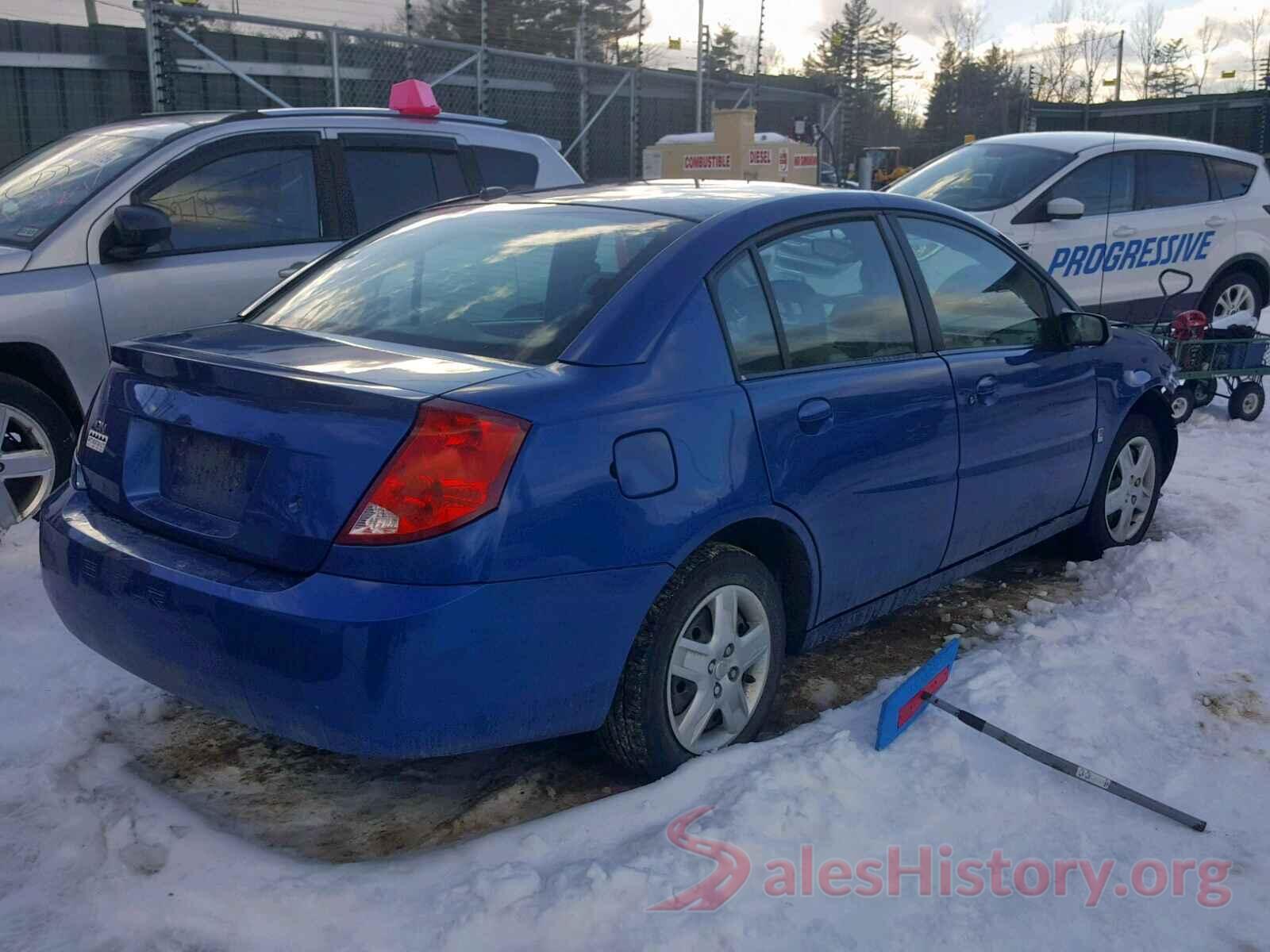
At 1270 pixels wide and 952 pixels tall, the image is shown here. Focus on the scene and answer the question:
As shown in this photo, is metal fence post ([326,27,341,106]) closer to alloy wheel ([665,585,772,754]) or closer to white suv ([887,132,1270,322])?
white suv ([887,132,1270,322])

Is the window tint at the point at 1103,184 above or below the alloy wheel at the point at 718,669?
above

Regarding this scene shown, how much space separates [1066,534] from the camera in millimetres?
5285

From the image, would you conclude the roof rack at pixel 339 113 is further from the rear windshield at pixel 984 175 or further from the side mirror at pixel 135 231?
the rear windshield at pixel 984 175

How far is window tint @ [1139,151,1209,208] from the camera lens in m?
9.80

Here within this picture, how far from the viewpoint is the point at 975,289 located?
4.43 meters

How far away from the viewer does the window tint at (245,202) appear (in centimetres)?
570

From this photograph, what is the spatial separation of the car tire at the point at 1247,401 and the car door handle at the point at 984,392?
5.03 m

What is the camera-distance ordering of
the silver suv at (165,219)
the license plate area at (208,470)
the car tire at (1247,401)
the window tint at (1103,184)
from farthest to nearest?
the window tint at (1103,184) < the car tire at (1247,401) < the silver suv at (165,219) < the license plate area at (208,470)

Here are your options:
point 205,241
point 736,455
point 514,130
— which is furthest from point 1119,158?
point 736,455

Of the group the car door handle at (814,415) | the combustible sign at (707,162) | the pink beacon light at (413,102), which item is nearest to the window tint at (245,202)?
the pink beacon light at (413,102)

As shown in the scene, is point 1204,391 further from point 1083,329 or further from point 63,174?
point 63,174

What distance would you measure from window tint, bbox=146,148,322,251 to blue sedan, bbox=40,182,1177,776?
78.2 inches

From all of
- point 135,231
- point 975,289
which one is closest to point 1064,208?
point 975,289

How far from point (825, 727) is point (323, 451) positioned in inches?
66.3
